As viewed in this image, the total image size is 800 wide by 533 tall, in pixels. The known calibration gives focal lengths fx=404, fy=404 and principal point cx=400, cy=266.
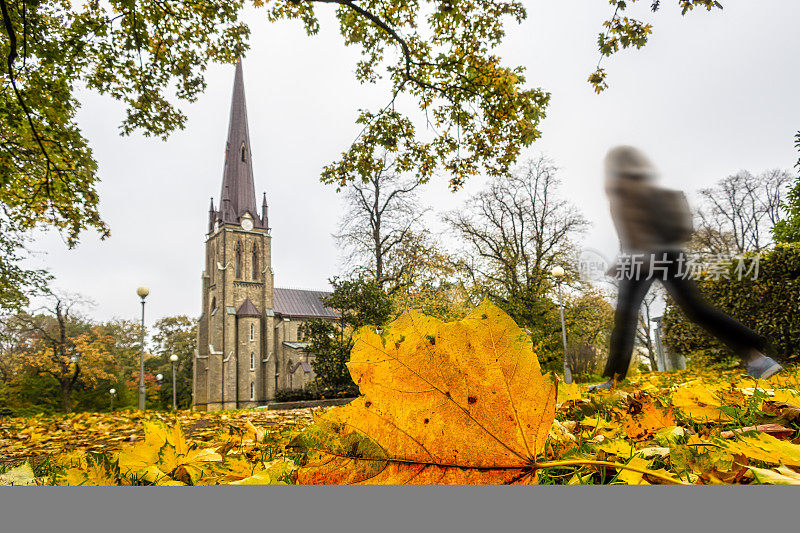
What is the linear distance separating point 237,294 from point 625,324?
12276 mm

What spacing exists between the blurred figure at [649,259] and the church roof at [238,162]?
2.26m

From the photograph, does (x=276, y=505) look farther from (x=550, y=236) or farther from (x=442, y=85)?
(x=550, y=236)

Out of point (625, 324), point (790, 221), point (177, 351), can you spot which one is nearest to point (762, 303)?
point (790, 221)

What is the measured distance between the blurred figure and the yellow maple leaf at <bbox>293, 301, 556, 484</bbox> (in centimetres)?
99

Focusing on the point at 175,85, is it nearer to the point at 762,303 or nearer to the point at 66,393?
the point at 762,303

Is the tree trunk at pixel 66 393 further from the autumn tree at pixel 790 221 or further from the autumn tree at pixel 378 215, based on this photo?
the autumn tree at pixel 790 221

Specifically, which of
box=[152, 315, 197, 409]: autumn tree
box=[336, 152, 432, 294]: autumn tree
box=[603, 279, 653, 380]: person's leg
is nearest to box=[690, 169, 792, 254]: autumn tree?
box=[603, 279, 653, 380]: person's leg

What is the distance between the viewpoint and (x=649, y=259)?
110 cm

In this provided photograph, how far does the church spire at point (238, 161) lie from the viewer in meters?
2.79

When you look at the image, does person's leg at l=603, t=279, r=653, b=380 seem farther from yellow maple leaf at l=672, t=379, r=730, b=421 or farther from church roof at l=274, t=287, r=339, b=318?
church roof at l=274, t=287, r=339, b=318

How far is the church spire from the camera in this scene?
2.79 m

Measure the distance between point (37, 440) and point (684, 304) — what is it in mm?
2163

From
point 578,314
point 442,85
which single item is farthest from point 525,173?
point 578,314

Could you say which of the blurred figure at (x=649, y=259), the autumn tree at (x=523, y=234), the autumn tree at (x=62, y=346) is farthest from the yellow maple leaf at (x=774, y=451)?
the autumn tree at (x=62, y=346)
